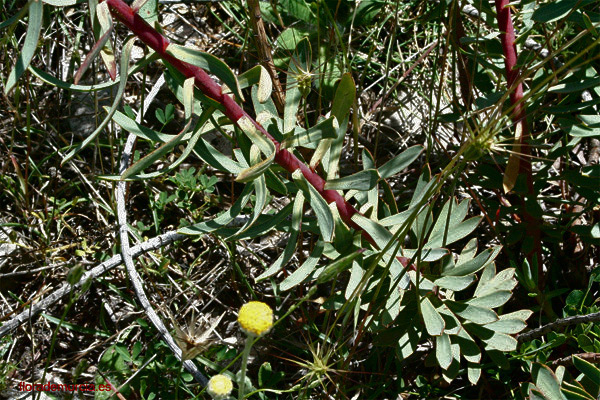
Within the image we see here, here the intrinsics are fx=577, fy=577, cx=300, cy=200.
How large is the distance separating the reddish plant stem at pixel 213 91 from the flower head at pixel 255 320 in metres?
0.48

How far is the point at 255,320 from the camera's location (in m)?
1.43

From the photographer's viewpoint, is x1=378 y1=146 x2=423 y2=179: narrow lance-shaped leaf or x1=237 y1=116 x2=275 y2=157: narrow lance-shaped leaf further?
x1=378 y1=146 x2=423 y2=179: narrow lance-shaped leaf

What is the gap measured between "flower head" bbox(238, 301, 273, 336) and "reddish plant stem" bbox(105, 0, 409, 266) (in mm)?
481

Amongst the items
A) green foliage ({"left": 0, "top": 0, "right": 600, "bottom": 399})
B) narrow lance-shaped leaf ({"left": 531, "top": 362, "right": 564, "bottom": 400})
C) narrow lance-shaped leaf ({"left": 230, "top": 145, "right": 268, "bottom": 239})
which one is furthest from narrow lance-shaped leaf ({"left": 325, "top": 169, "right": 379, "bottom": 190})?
narrow lance-shaped leaf ({"left": 531, "top": 362, "right": 564, "bottom": 400})

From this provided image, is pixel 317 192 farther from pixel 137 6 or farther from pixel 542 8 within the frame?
pixel 542 8

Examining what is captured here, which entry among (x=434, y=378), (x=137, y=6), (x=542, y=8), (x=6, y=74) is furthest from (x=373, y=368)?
(x=6, y=74)

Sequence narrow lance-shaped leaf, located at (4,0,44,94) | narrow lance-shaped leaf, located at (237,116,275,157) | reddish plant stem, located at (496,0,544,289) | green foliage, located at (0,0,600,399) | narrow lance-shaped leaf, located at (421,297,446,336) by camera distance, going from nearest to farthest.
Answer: narrow lance-shaped leaf, located at (4,0,44,94) → narrow lance-shaped leaf, located at (237,116,275,157) → green foliage, located at (0,0,600,399) → narrow lance-shaped leaf, located at (421,297,446,336) → reddish plant stem, located at (496,0,544,289)

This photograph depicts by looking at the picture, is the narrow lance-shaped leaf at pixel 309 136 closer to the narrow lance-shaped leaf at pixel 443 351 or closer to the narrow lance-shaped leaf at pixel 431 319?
the narrow lance-shaped leaf at pixel 431 319

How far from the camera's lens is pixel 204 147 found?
1.77m

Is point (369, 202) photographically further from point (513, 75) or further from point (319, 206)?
point (513, 75)

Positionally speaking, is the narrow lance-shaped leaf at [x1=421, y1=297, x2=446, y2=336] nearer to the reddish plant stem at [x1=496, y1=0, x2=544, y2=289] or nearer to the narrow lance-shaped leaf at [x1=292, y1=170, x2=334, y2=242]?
the narrow lance-shaped leaf at [x1=292, y1=170, x2=334, y2=242]

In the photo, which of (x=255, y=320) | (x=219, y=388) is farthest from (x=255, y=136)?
(x=219, y=388)

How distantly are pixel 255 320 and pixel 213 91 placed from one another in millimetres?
629

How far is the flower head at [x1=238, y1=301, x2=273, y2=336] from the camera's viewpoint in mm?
1421
